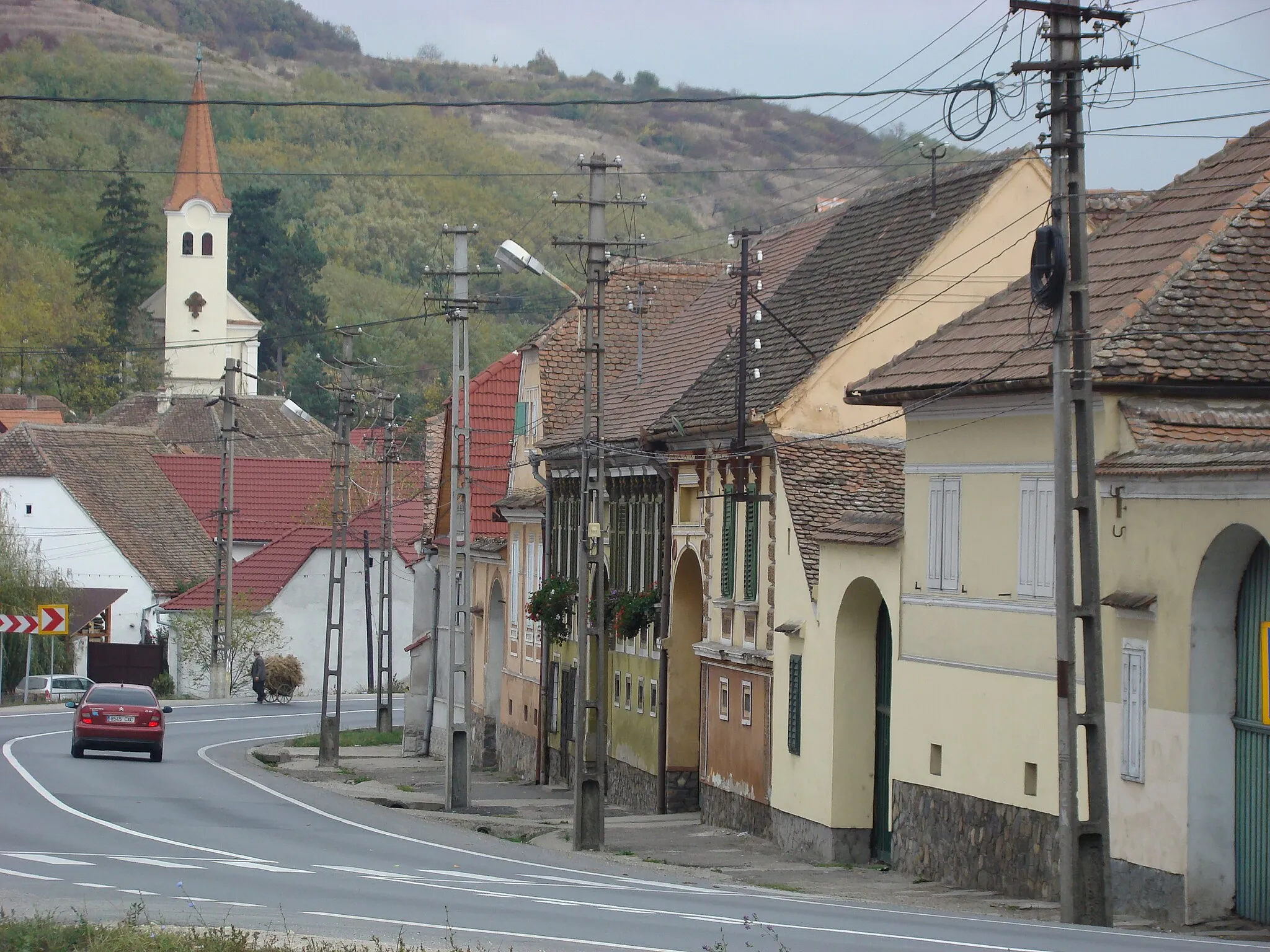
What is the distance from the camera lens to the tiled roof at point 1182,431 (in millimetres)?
19234

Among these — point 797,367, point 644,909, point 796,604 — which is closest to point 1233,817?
point 644,909

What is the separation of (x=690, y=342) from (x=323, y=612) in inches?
1427

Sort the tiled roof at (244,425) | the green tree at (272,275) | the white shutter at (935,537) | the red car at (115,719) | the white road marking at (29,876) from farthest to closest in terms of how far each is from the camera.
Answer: the green tree at (272,275) → the tiled roof at (244,425) → the red car at (115,719) → the white shutter at (935,537) → the white road marking at (29,876)

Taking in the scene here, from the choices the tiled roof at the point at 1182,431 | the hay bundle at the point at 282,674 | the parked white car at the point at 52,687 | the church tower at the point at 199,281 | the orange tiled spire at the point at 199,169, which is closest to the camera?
the tiled roof at the point at 1182,431

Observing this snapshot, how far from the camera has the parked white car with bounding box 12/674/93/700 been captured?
211ft

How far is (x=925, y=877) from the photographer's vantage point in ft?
81.4

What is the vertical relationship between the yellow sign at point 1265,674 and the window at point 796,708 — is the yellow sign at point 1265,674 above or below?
above

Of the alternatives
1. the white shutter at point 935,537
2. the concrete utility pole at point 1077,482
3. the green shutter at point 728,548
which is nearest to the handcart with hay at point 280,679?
the green shutter at point 728,548

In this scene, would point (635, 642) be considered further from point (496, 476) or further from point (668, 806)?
point (496, 476)

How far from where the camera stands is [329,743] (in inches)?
1842

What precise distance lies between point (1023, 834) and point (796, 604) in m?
7.49

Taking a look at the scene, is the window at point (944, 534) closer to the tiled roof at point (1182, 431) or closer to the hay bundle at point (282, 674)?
the tiled roof at point (1182, 431)

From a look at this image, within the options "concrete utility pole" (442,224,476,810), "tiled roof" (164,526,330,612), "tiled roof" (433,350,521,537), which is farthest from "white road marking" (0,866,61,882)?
"tiled roof" (164,526,330,612)

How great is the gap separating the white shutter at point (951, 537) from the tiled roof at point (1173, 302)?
1259 millimetres
